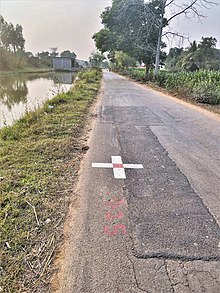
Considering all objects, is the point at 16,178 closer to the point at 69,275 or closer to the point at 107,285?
the point at 69,275

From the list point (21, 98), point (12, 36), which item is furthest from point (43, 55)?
point (21, 98)

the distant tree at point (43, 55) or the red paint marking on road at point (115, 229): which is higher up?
the distant tree at point (43, 55)

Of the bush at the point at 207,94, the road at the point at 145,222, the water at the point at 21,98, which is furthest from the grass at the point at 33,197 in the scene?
the bush at the point at 207,94

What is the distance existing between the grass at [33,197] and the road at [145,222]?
163 mm

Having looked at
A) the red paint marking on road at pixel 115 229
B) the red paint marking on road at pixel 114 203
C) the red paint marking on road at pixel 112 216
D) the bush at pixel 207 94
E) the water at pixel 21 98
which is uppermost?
the bush at pixel 207 94

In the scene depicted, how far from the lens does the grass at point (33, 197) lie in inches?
70.1

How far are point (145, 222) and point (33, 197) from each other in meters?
1.32

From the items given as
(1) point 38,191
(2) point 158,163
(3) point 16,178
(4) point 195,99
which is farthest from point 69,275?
(4) point 195,99

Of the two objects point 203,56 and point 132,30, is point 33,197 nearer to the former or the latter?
point 132,30

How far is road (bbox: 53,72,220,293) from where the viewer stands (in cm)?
174

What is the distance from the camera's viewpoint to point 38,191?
2805 mm

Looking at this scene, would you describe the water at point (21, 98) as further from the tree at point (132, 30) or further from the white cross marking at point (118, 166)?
the tree at point (132, 30)

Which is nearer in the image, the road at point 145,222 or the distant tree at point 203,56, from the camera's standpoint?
the road at point 145,222

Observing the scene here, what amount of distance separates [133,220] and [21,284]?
1.18 meters
